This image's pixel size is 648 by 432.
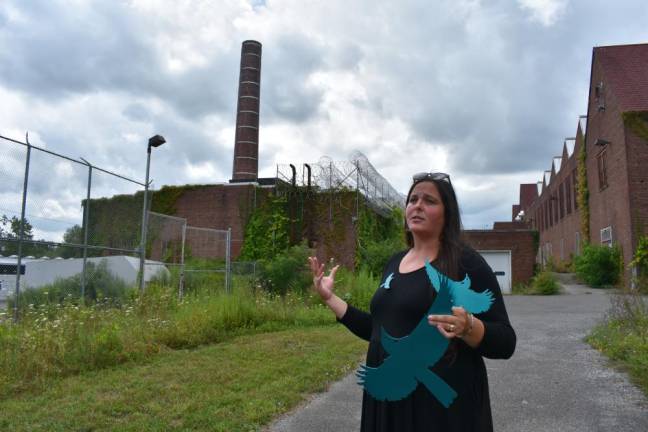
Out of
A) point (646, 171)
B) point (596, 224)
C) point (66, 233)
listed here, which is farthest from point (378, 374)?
point (596, 224)

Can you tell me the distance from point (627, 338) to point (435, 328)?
705cm

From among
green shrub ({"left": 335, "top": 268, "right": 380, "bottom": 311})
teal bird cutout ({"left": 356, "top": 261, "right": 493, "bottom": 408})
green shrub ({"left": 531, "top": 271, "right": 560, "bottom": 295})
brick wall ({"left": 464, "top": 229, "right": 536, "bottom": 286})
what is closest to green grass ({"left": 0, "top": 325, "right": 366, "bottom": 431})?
teal bird cutout ({"left": 356, "top": 261, "right": 493, "bottom": 408})

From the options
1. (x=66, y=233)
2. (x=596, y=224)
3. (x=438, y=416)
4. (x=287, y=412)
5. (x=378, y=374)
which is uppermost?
(x=596, y=224)

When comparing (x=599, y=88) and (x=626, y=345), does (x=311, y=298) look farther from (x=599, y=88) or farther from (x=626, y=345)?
(x=599, y=88)

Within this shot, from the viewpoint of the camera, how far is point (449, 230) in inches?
84.7

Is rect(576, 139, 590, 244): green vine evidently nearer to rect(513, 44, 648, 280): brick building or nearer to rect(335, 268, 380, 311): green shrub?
rect(513, 44, 648, 280): brick building

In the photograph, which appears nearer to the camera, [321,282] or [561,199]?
[321,282]

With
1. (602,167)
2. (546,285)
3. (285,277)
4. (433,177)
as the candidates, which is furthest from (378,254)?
(433,177)

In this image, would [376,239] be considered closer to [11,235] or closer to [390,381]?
[11,235]

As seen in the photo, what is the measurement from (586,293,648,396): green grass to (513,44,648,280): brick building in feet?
48.6

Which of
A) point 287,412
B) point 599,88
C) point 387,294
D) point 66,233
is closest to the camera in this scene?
point 387,294

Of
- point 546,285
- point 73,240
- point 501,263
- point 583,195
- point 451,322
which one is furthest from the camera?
point 583,195

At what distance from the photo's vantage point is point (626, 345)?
23.3ft

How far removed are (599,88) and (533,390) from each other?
25.0 m
